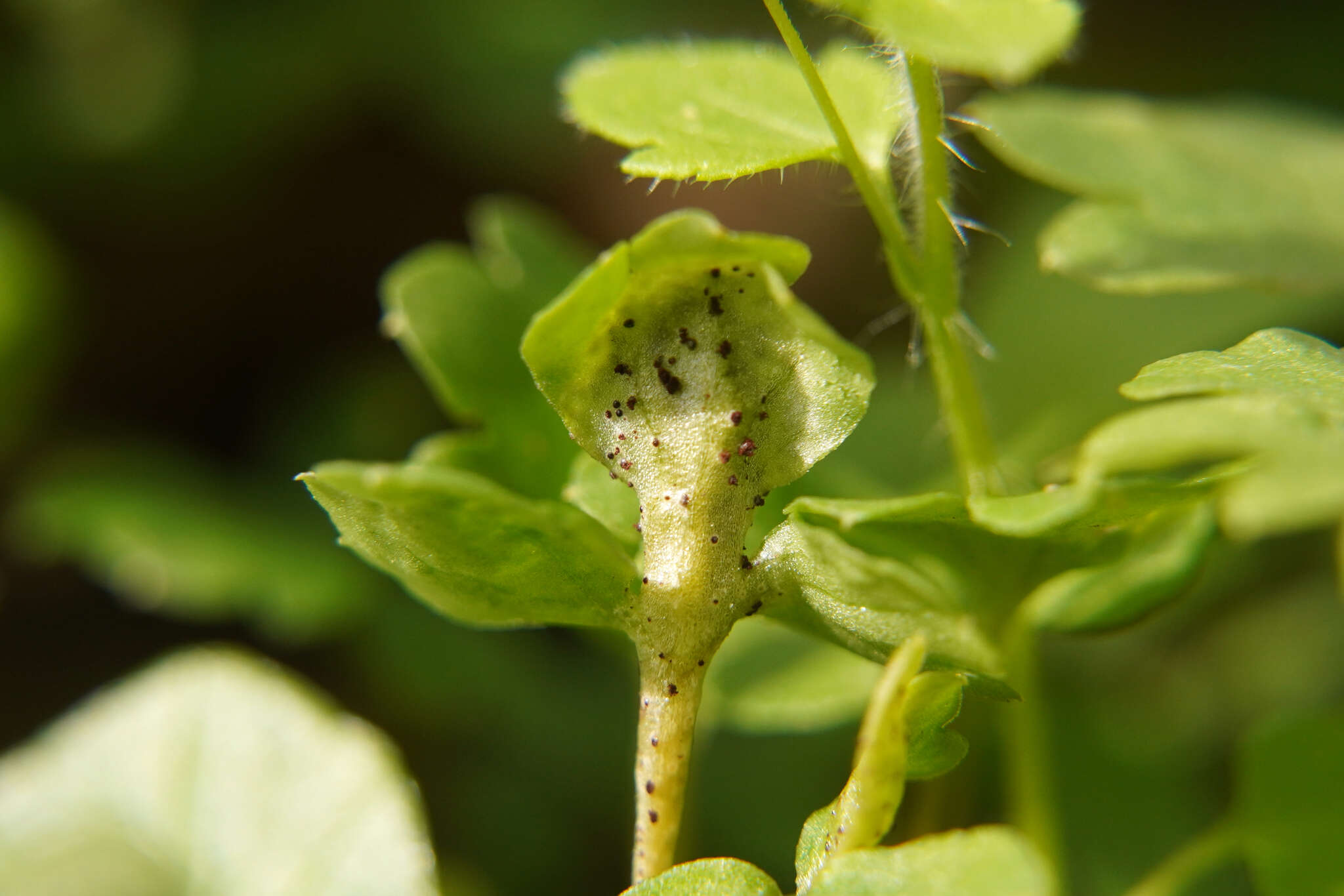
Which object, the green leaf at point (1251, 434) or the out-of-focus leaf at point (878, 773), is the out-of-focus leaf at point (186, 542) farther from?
the green leaf at point (1251, 434)

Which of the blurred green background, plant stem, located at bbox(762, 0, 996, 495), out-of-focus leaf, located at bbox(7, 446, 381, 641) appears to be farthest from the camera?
out-of-focus leaf, located at bbox(7, 446, 381, 641)

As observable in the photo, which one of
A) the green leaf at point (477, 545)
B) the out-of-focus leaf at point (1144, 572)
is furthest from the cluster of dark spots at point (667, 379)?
the out-of-focus leaf at point (1144, 572)

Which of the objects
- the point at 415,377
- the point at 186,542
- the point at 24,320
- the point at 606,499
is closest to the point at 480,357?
the point at 606,499

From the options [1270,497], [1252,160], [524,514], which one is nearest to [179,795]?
[524,514]

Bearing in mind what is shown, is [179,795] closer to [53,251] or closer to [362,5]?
[53,251]

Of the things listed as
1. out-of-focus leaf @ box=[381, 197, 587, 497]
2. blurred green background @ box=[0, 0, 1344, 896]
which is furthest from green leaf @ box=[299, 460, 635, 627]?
blurred green background @ box=[0, 0, 1344, 896]

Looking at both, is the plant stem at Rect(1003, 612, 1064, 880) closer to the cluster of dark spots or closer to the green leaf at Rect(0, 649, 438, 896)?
the cluster of dark spots

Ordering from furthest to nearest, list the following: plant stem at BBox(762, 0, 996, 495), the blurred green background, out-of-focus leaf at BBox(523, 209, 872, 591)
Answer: the blurred green background → plant stem at BBox(762, 0, 996, 495) → out-of-focus leaf at BBox(523, 209, 872, 591)
